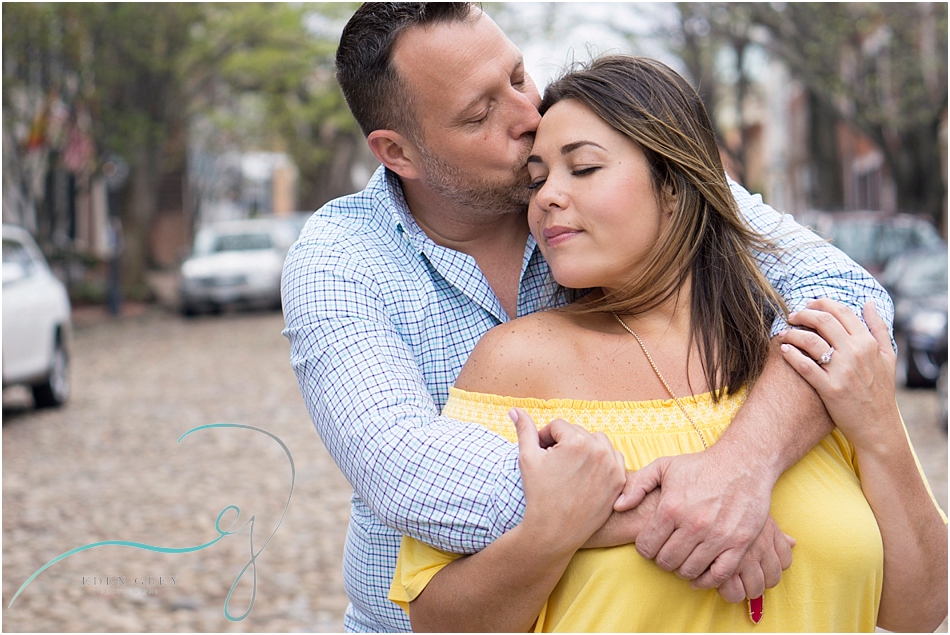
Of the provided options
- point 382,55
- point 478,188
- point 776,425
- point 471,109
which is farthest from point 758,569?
point 382,55

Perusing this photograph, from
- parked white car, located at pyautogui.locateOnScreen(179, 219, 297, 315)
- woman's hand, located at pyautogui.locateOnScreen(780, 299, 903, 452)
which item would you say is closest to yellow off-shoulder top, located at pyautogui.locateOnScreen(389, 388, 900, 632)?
woman's hand, located at pyautogui.locateOnScreen(780, 299, 903, 452)

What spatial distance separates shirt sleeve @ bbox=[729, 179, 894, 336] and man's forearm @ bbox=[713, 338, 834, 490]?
0.19 m

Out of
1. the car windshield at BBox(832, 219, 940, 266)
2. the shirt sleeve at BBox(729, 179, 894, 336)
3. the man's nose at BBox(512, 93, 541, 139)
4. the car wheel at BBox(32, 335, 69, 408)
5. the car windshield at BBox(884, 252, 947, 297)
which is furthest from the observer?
the car windshield at BBox(832, 219, 940, 266)

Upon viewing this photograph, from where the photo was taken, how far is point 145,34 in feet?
67.3

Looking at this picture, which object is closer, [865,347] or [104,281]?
[865,347]

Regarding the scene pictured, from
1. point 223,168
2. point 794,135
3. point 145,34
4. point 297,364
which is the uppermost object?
point 297,364

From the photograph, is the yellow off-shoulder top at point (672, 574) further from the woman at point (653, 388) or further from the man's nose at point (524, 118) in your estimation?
the man's nose at point (524, 118)

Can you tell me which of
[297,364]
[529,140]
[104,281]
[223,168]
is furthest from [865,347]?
[223,168]

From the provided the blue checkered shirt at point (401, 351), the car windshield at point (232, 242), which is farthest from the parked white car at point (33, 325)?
the car windshield at point (232, 242)

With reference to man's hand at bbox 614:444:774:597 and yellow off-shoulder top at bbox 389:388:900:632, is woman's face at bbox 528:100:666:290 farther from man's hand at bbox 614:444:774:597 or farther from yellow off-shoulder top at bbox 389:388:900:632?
man's hand at bbox 614:444:774:597

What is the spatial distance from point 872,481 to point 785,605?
285 millimetres

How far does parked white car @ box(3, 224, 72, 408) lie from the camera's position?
31.8ft

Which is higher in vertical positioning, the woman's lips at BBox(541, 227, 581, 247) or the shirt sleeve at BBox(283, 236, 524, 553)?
the woman's lips at BBox(541, 227, 581, 247)

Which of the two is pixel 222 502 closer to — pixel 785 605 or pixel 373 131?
pixel 373 131
